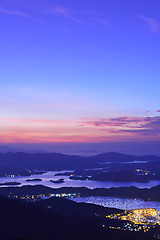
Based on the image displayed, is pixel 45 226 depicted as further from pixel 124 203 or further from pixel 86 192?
pixel 86 192

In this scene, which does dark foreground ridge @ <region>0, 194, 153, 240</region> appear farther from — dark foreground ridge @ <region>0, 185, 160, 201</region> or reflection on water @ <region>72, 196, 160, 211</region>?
dark foreground ridge @ <region>0, 185, 160, 201</region>

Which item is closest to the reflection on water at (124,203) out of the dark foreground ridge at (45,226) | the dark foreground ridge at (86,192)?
the dark foreground ridge at (86,192)

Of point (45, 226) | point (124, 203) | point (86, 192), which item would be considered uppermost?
point (86, 192)

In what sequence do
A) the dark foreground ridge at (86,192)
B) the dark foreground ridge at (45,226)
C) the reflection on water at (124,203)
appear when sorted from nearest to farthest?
the dark foreground ridge at (45,226)
the reflection on water at (124,203)
the dark foreground ridge at (86,192)

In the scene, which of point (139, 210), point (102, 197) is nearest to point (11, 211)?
point (139, 210)

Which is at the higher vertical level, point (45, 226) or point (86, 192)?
point (86, 192)

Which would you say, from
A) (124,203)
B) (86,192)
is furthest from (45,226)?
(86,192)

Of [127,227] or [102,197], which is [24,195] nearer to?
[102,197]

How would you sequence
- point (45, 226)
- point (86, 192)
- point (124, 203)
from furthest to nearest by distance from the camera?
1. point (86, 192)
2. point (124, 203)
3. point (45, 226)

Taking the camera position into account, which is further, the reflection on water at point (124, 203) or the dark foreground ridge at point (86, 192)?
the dark foreground ridge at point (86, 192)

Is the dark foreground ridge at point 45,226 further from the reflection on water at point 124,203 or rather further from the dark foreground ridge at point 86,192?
the dark foreground ridge at point 86,192

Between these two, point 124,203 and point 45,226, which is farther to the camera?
point 124,203
